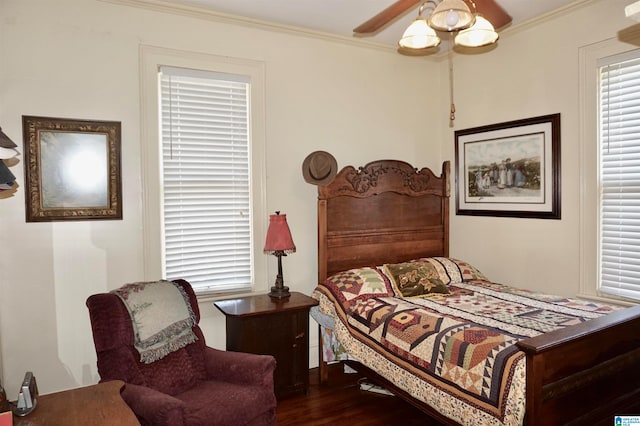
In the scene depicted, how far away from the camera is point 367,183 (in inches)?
155

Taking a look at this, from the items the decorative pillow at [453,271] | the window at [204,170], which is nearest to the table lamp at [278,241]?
the window at [204,170]

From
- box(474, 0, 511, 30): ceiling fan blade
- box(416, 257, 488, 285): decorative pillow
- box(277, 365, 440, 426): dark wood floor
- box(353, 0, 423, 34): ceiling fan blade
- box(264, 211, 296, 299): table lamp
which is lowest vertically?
box(277, 365, 440, 426): dark wood floor

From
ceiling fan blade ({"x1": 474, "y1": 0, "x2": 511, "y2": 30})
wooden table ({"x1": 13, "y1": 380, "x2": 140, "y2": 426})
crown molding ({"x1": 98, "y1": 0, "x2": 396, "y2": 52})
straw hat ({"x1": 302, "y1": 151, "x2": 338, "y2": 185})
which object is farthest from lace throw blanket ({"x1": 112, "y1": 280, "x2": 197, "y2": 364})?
ceiling fan blade ({"x1": 474, "y1": 0, "x2": 511, "y2": 30})

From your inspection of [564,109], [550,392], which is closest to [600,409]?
[550,392]

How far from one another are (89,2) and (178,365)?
2.51 m

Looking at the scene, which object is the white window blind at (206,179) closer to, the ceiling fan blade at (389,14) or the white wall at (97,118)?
the white wall at (97,118)

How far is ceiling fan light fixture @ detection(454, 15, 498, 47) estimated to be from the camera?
7.30 feet

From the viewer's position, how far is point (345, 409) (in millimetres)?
3080

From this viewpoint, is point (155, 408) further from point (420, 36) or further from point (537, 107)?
point (537, 107)

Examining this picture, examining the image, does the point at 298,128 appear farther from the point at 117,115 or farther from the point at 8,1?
the point at 8,1

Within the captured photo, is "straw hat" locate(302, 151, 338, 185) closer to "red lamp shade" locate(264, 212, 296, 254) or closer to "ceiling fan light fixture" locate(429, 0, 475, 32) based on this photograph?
"red lamp shade" locate(264, 212, 296, 254)

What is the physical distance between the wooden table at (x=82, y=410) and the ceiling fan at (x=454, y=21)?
2.13m

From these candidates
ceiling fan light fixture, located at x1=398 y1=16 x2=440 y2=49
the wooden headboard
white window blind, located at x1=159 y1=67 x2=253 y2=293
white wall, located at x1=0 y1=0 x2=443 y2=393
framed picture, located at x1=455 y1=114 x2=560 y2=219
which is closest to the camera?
ceiling fan light fixture, located at x1=398 y1=16 x2=440 y2=49

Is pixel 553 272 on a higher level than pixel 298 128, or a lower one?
lower
